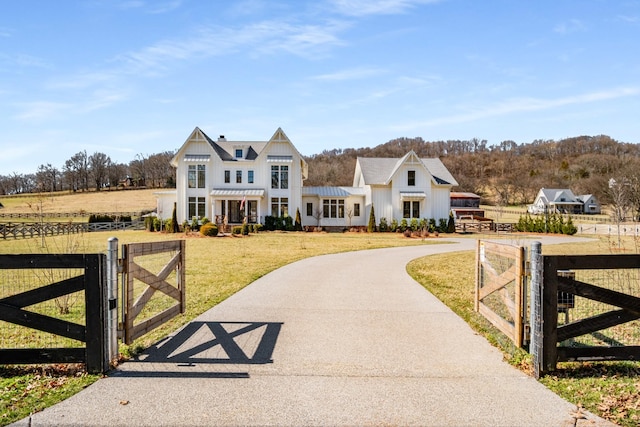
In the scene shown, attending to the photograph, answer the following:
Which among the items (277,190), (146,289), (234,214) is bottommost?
(146,289)

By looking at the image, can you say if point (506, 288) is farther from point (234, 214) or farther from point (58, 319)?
point (234, 214)

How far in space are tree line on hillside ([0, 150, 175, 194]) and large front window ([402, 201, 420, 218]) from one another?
2448 inches

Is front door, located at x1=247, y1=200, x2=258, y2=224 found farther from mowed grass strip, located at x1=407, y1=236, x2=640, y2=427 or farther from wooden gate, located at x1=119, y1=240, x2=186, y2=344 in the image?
mowed grass strip, located at x1=407, y1=236, x2=640, y2=427

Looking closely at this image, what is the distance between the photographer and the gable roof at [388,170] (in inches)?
1611

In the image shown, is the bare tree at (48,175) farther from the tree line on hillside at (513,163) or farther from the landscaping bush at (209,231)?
the landscaping bush at (209,231)

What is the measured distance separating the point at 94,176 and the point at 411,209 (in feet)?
272

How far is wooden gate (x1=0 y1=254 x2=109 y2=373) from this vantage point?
5113 millimetres

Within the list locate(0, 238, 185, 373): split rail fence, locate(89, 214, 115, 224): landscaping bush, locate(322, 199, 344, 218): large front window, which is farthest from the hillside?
locate(0, 238, 185, 373): split rail fence

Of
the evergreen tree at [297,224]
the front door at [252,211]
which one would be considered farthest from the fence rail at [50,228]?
the evergreen tree at [297,224]

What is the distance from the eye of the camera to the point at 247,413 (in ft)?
13.5

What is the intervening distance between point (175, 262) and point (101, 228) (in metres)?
39.9

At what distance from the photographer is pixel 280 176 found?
131 ft

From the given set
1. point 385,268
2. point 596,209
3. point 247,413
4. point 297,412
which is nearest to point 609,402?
point 297,412

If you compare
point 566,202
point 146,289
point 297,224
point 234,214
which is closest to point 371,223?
point 297,224
